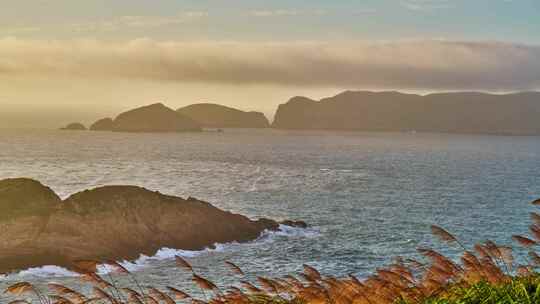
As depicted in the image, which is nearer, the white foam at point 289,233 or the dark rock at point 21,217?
the dark rock at point 21,217

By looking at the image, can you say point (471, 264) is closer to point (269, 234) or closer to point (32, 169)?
point (269, 234)

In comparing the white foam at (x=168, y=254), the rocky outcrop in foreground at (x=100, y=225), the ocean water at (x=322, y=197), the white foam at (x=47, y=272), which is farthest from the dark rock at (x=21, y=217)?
the ocean water at (x=322, y=197)

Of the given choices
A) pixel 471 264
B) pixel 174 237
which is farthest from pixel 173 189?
pixel 471 264

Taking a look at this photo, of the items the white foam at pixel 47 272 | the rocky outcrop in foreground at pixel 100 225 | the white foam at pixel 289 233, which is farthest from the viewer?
the white foam at pixel 289 233

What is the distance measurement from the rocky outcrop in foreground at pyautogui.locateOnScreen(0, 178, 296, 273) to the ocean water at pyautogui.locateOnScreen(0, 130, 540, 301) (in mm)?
1846

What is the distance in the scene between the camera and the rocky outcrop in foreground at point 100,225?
54.5 m

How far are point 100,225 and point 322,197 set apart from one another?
47060 mm

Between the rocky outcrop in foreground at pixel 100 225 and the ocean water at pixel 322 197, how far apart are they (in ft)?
6.05

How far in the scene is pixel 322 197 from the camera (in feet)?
A: 325

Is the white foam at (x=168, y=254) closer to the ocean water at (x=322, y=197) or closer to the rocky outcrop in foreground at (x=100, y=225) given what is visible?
the ocean water at (x=322, y=197)

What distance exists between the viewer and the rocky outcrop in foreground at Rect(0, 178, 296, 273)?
5453 centimetres

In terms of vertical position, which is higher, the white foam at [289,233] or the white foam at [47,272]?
the white foam at [47,272]

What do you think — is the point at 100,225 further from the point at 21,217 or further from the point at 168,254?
the point at 21,217

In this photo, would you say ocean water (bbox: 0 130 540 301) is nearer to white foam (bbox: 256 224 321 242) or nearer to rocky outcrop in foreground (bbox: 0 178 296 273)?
white foam (bbox: 256 224 321 242)
